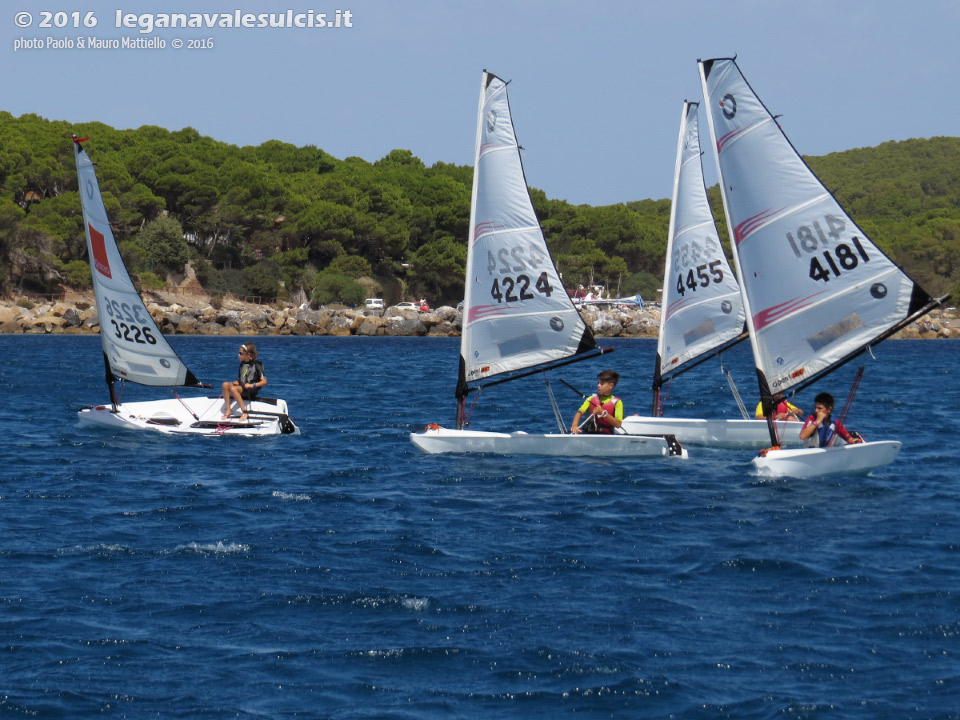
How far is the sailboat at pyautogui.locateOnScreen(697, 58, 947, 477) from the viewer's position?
1817 cm

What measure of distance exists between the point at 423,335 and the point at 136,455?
76.1 m

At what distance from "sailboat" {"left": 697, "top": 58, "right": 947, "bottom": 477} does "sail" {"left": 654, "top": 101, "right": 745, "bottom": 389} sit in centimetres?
592

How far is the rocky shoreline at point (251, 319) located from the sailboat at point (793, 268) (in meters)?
75.1

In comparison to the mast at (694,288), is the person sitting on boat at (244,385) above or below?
below

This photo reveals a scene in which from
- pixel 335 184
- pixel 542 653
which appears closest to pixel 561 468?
pixel 542 653

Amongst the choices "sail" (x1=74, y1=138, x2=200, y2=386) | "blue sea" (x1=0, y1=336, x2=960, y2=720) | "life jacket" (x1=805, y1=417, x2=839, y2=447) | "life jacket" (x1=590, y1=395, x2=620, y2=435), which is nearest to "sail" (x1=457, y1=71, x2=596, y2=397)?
"life jacket" (x1=590, y1=395, x2=620, y2=435)

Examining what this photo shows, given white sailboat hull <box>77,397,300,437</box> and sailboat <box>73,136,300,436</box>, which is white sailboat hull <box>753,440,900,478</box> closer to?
white sailboat hull <box>77,397,300,437</box>

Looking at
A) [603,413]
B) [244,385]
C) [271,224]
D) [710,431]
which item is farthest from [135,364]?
[271,224]

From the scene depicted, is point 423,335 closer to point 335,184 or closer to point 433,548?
point 335,184

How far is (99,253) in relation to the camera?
25.5 meters

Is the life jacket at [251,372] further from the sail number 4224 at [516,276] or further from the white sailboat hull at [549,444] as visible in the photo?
the sail number 4224 at [516,276]

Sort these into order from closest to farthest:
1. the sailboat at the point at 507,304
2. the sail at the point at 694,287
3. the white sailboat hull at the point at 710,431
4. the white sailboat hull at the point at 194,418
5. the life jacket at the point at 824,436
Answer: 1. the life jacket at the point at 824,436
2. the sailboat at the point at 507,304
3. the white sailboat hull at the point at 710,431
4. the white sailboat hull at the point at 194,418
5. the sail at the point at 694,287

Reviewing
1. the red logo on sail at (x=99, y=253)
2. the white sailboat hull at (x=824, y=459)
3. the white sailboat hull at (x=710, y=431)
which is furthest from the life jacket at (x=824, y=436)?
the red logo on sail at (x=99, y=253)

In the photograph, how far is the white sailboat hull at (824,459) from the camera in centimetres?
1834
